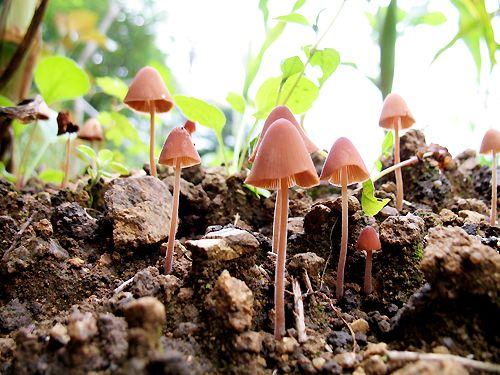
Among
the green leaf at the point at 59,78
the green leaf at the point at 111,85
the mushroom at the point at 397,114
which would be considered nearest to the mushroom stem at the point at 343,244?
the mushroom at the point at 397,114

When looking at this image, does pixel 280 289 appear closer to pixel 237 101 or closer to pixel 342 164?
pixel 342 164

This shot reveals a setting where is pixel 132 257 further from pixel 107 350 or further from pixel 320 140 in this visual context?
pixel 320 140

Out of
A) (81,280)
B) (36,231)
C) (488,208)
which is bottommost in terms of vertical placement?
(81,280)

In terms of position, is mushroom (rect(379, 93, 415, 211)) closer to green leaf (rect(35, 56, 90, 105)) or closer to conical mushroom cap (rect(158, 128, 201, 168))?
conical mushroom cap (rect(158, 128, 201, 168))

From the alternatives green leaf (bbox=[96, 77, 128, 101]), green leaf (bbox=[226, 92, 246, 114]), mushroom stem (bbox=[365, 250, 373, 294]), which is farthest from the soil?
green leaf (bbox=[96, 77, 128, 101])

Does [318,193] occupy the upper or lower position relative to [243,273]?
Answer: upper

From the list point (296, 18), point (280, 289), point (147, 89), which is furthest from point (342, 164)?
point (147, 89)

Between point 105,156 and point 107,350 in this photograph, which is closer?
point 107,350

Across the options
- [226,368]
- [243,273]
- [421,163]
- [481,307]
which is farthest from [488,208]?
[226,368]
